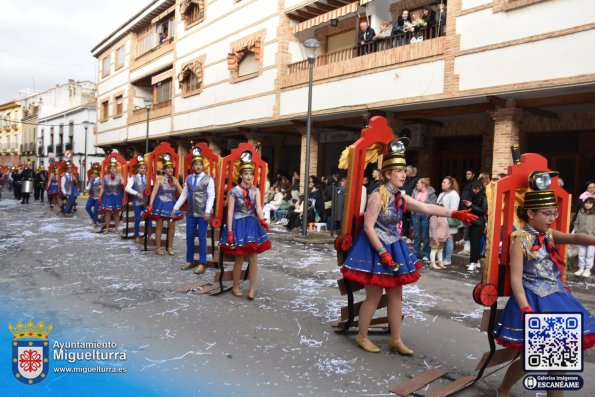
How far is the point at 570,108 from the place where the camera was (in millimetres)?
12523

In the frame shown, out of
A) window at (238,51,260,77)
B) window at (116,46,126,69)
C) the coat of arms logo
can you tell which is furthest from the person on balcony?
window at (116,46,126,69)

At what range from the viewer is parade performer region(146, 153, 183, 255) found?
9648 mm

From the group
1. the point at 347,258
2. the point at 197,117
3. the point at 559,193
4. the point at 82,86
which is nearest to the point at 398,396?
the point at 347,258

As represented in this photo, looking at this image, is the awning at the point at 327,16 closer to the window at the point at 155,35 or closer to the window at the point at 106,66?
the window at the point at 155,35

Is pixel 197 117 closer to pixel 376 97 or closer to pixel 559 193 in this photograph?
pixel 376 97

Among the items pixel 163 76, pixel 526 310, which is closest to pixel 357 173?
pixel 526 310

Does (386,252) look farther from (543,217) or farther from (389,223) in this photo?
(543,217)

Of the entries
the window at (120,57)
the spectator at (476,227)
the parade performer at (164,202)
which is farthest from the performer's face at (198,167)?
the window at (120,57)

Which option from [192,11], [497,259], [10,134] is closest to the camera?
[497,259]

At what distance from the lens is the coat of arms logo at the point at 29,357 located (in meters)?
3.70

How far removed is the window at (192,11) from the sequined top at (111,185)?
13.0 m

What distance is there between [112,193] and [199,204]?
5730 mm

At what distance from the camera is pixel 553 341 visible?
10.8 feet

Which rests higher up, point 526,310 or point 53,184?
point 53,184
